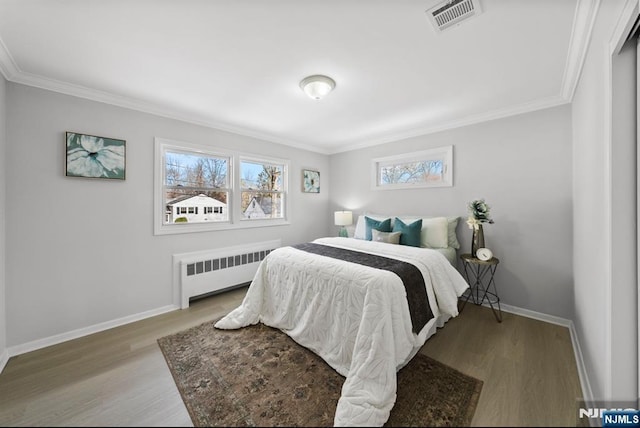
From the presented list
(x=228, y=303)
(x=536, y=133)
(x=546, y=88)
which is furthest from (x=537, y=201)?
(x=228, y=303)

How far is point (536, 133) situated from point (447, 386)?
259cm

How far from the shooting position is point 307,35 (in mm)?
1463

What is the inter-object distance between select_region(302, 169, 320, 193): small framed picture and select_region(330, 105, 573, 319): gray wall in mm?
1958

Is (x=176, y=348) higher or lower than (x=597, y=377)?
lower

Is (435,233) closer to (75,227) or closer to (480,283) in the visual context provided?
(480,283)

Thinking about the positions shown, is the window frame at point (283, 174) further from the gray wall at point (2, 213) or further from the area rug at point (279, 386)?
the gray wall at point (2, 213)

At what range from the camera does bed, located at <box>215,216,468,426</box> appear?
50.6 inches

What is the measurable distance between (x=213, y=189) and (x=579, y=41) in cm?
350

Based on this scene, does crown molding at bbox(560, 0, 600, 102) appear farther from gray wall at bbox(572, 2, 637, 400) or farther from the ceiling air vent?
the ceiling air vent

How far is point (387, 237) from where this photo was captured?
9.25 feet

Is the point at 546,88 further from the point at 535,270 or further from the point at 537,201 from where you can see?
the point at 535,270

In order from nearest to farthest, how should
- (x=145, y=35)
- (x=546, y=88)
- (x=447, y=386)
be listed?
(x=447, y=386) → (x=145, y=35) → (x=546, y=88)

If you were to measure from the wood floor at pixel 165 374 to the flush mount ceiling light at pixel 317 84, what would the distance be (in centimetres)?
220

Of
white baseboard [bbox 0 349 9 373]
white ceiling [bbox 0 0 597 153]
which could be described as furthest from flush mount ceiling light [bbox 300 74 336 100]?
white baseboard [bbox 0 349 9 373]
